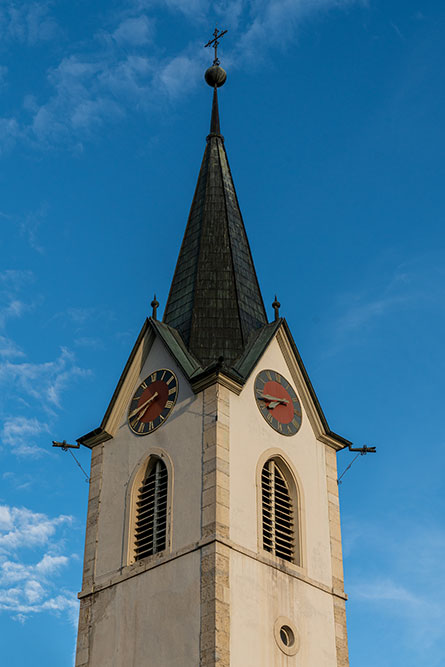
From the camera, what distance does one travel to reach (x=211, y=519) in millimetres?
29047

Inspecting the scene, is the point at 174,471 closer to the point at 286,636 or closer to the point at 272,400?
the point at 272,400

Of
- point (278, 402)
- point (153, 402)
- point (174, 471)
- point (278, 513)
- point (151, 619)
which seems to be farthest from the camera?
point (278, 402)

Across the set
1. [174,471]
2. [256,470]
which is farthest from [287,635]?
[174,471]

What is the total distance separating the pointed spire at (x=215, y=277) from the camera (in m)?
34.2

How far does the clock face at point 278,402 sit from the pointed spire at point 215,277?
3.63 feet

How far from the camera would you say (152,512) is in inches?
1217

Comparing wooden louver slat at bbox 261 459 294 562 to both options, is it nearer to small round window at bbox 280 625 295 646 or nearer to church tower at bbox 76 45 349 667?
church tower at bbox 76 45 349 667

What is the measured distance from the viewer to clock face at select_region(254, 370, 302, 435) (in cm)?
3253

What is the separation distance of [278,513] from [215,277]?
25.5 feet

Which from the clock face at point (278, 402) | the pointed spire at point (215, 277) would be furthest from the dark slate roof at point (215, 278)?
the clock face at point (278, 402)

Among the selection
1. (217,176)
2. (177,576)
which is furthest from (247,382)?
(217,176)

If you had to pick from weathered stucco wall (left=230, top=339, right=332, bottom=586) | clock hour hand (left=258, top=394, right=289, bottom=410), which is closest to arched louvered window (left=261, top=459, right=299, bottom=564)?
weathered stucco wall (left=230, top=339, right=332, bottom=586)

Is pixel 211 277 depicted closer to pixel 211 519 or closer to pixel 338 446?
pixel 338 446

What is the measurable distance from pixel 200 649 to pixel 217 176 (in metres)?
16.5
